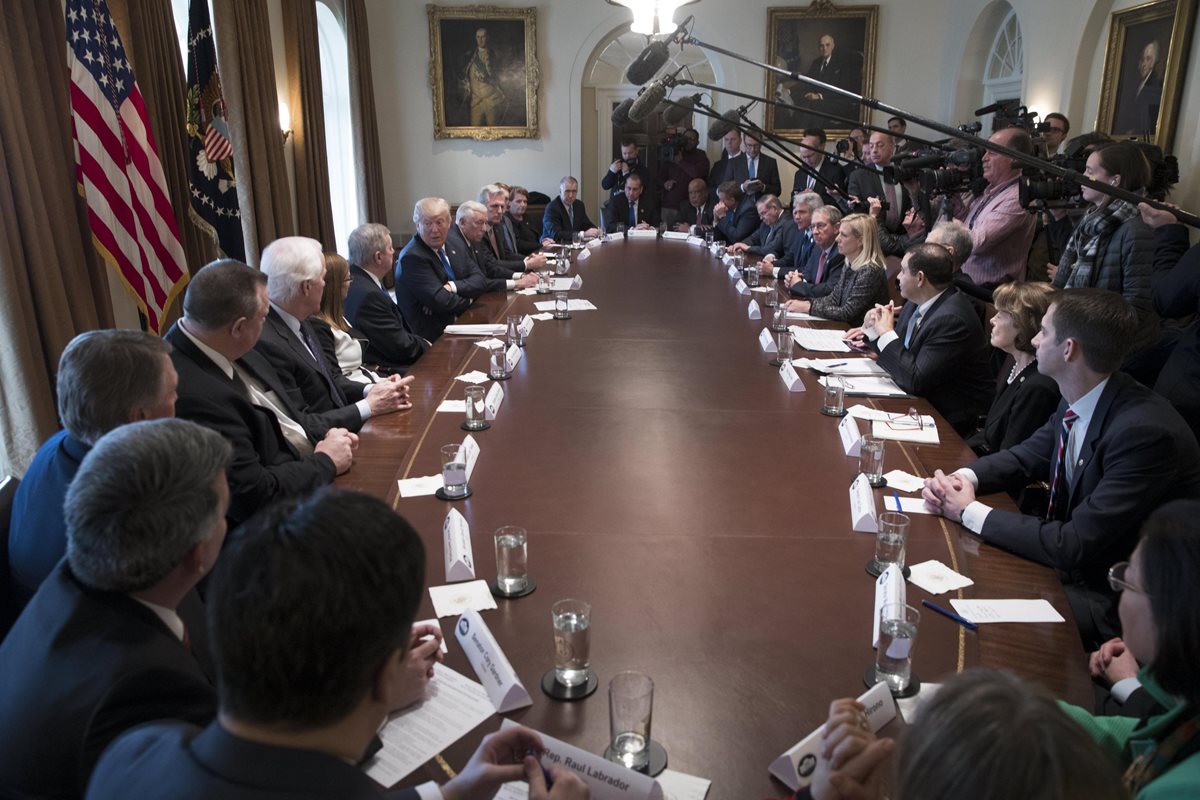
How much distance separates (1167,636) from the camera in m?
1.18

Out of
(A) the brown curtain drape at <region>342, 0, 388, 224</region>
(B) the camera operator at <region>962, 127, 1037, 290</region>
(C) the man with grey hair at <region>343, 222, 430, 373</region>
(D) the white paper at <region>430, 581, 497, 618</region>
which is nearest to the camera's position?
(D) the white paper at <region>430, 581, 497, 618</region>

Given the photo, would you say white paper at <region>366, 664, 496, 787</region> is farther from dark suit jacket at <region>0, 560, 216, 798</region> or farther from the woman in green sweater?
the woman in green sweater

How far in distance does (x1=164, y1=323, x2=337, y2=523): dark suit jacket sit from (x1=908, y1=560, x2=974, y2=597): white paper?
1524 millimetres

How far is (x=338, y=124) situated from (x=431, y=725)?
9.72 meters

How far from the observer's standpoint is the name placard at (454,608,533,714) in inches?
55.3

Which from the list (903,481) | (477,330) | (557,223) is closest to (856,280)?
(477,330)

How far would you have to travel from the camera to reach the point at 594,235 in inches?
A: 338

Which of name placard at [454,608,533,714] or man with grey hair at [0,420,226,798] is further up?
man with grey hair at [0,420,226,798]

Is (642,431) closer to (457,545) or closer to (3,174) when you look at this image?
(457,545)

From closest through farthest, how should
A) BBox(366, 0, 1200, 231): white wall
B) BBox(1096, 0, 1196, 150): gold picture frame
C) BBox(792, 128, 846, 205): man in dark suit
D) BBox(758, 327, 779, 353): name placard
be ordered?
BBox(758, 327, 779, 353): name placard < BBox(1096, 0, 1196, 150): gold picture frame < BBox(792, 128, 846, 205): man in dark suit < BBox(366, 0, 1200, 231): white wall

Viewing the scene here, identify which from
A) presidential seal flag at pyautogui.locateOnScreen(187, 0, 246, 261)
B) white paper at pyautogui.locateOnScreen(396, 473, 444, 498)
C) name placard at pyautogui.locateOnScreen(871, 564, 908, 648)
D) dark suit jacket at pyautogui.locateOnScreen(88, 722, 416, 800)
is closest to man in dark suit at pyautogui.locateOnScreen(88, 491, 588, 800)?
dark suit jacket at pyautogui.locateOnScreen(88, 722, 416, 800)

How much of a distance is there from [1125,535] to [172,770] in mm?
2133

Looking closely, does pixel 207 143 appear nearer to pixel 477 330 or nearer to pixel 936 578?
pixel 477 330

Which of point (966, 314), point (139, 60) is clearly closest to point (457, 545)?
point (966, 314)
